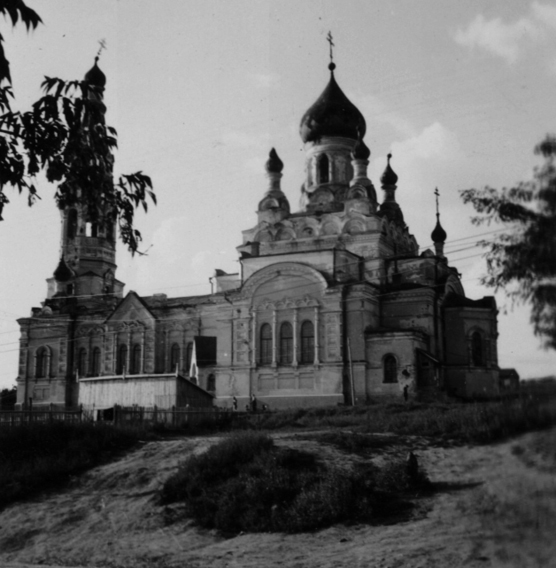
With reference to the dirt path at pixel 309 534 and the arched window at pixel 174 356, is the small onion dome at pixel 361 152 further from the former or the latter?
the dirt path at pixel 309 534

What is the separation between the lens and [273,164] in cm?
4103

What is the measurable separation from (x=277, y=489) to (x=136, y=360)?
101 ft

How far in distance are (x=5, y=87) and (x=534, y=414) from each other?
15.8ft

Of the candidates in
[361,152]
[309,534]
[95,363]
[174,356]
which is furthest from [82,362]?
[309,534]

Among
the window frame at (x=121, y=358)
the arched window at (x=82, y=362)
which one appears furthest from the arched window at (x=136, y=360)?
the arched window at (x=82, y=362)

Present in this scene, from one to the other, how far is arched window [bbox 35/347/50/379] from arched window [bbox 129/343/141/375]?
558 cm

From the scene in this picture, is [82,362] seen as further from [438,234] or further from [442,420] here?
[442,420]

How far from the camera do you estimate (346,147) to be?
4081 cm

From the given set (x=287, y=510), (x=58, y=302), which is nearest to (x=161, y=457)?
(x=287, y=510)

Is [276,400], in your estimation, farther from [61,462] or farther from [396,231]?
[61,462]

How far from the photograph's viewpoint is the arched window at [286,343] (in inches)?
1342

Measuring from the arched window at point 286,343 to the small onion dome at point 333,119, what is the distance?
1194 centimetres

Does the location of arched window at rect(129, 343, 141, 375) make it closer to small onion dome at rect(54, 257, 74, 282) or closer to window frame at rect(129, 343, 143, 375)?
window frame at rect(129, 343, 143, 375)

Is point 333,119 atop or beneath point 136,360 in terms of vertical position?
atop
